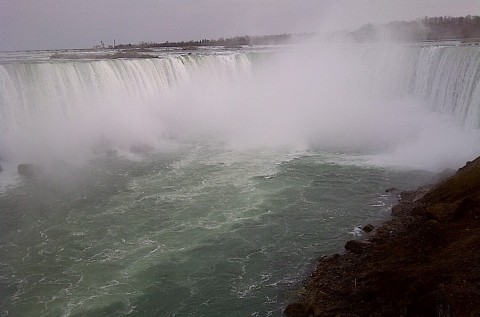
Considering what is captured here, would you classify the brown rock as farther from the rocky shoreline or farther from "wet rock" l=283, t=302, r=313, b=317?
"wet rock" l=283, t=302, r=313, b=317

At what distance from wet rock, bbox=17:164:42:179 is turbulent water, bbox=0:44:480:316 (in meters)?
0.24

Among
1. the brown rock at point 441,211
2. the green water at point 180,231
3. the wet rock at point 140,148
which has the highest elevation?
the brown rock at point 441,211

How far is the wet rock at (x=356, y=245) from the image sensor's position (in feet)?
30.5

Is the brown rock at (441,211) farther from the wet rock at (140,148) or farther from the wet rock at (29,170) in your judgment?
the wet rock at (140,148)

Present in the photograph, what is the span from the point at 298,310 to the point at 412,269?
191 cm

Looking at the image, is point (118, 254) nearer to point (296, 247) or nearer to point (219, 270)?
point (219, 270)

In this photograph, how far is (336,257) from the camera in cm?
912

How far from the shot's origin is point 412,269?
295 inches

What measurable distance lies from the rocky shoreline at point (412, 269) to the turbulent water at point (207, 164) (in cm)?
57

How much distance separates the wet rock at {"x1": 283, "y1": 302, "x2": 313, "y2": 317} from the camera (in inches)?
291

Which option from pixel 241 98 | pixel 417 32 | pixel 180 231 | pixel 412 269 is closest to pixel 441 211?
pixel 412 269

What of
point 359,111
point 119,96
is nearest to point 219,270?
point 119,96

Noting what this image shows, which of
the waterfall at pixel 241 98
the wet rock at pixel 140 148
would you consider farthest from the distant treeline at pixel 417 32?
the wet rock at pixel 140 148

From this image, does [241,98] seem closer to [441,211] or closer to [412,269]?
[441,211]
